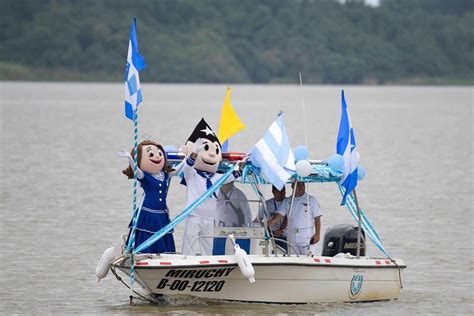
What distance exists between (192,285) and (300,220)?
1724 mm

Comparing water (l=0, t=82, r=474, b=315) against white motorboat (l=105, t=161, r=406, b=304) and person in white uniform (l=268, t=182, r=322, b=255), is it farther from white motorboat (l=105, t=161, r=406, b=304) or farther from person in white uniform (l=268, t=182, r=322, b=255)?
person in white uniform (l=268, t=182, r=322, b=255)

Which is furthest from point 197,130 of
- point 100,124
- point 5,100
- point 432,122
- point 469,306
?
point 5,100

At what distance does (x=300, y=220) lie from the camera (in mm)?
16594

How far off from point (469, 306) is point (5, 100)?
286 ft

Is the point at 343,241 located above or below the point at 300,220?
below

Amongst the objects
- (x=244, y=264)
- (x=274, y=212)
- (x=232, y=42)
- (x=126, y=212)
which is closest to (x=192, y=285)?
(x=244, y=264)

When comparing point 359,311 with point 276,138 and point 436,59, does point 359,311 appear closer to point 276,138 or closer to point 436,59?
point 276,138

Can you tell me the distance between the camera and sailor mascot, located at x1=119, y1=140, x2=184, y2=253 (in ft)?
53.0

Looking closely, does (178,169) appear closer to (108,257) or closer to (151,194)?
(151,194)

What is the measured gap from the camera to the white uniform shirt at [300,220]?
16556 mm

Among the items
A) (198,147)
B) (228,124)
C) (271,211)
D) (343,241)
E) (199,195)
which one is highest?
(228,124)

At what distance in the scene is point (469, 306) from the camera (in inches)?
692

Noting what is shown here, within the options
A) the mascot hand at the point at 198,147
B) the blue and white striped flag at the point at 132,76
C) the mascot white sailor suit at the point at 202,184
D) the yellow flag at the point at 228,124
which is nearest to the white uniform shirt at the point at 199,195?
the mascot white sailor suit at the point at 202,184

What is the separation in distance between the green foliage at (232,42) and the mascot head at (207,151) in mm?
128858
